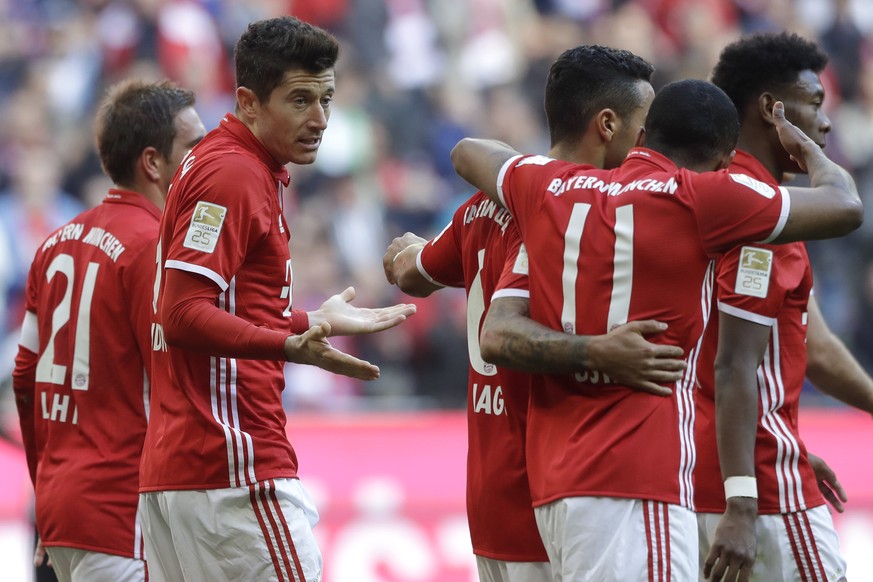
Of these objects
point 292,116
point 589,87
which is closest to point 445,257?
point 292,116

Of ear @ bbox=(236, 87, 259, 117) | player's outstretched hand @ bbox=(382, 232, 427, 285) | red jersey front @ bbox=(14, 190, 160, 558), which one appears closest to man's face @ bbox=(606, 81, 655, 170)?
player's outstretched hand @ bbox=(382, 232, 427, 285)

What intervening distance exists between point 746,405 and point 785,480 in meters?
0.47

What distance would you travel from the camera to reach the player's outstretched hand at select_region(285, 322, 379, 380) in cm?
399

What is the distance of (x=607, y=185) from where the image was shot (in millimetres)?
4027

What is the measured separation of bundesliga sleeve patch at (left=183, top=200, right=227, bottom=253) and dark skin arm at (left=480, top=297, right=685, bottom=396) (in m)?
0.92

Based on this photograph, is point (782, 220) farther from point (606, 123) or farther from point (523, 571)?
point (523, 571)

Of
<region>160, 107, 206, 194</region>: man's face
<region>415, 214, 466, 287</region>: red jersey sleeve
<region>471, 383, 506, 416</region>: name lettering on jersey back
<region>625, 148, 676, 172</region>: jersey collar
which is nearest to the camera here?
<region>625, 148, 676, 172</region>: jersey collar

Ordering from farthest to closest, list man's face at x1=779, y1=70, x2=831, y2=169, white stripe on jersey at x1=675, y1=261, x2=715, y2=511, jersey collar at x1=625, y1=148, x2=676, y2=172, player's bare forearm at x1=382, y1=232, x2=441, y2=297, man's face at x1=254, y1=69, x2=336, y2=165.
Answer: man's face at x1=779, y1=70, x2=831, y2=169 → player's bare forearm at x1=382, y1=232, x2=441, y2=297 → man's face at x1=254, y1=69, x2=336, y2=165 → jersey collar at x1=625, y1=148, x2=676, y2=172 → white stripe on jersey at x1=675, y1=261, x2=715, y2=511

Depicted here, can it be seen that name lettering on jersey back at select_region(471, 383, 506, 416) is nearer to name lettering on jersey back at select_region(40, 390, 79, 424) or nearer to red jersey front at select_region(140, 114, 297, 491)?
red jersey front at select_region(140, 114, 297, 491)

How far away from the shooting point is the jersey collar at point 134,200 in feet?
17.3

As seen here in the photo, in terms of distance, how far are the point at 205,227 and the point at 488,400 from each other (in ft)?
3.51

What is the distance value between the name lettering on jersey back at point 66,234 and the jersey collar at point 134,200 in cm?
15

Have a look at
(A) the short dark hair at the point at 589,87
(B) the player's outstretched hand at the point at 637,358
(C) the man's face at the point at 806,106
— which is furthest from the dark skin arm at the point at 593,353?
(C) the man's face at the point at 806,106

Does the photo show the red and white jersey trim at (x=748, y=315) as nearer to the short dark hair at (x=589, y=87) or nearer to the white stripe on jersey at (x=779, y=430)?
the white stripe on jersey at (x=779, y=430)
